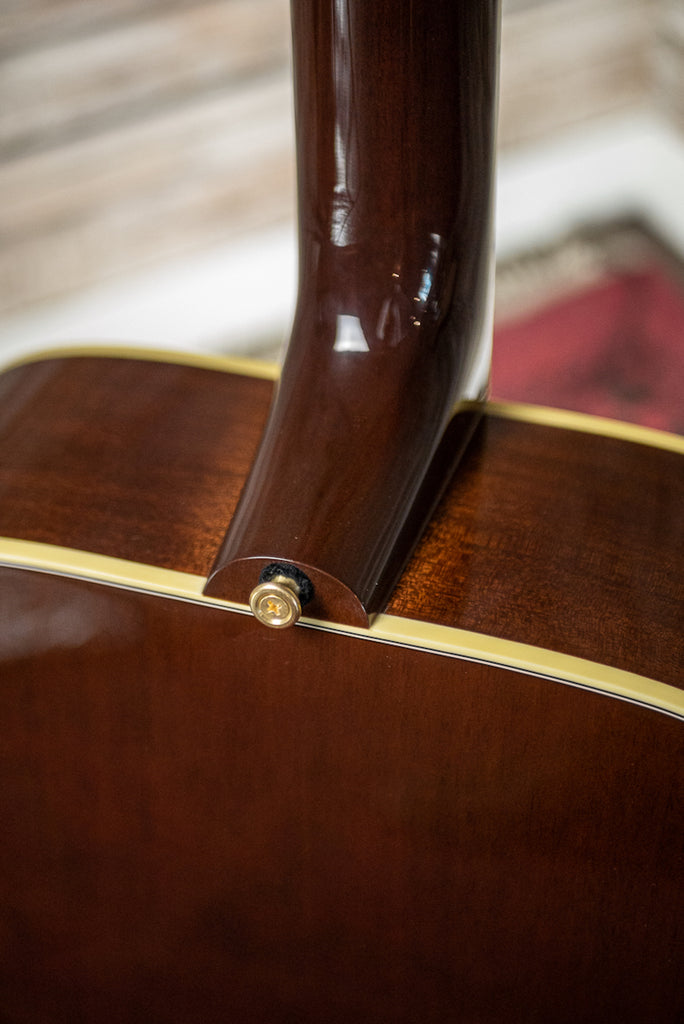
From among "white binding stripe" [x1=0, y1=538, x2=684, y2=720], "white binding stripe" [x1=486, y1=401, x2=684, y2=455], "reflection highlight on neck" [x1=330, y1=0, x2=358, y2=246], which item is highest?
"reflection highlight on neck" [x1=330, y1=0, x2=358, y2=246]

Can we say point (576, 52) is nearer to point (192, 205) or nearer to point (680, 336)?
point (680, 336)

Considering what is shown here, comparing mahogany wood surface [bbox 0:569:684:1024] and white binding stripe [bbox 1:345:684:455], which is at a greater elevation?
white binding stripe [bbox 1:345:684:455]

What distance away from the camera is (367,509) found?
0.45m

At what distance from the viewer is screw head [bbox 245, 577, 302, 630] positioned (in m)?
0.42

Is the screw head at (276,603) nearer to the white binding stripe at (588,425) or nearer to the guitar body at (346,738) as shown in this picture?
the guitar body at (346,738)

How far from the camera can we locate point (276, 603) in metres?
0.43

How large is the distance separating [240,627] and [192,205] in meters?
0.93


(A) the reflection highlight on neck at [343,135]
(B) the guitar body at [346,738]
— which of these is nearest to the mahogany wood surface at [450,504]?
(B) the guitar body at [346,738]

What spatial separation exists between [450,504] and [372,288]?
108mm

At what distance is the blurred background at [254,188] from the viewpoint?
1.17 meters

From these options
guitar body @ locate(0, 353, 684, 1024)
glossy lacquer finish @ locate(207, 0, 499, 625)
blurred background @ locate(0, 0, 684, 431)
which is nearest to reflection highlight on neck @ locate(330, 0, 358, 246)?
glossy lacquer finish @ locate(207, 0, 499, 625)

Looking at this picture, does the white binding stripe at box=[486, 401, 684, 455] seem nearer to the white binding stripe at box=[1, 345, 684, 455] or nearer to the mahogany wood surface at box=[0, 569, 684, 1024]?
the white binding stripe at box=[1, 345, 684, 455]

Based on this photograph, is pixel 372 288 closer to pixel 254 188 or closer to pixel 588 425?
pixel 588 425

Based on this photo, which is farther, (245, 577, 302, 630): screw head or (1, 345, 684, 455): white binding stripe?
(1, 345, 684, 455): white binding stripe
